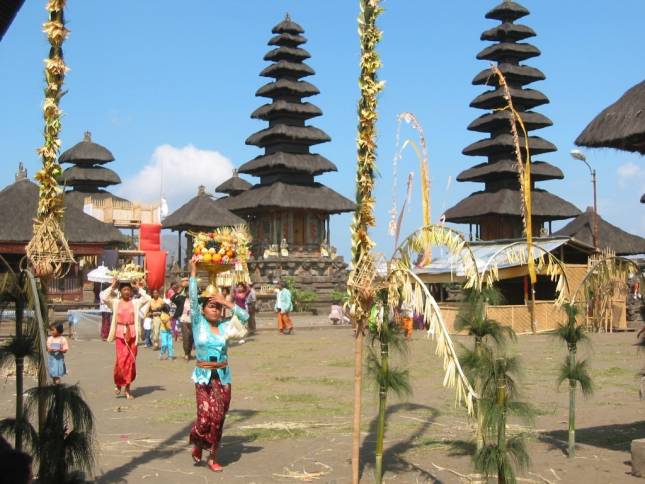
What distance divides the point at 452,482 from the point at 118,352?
6.96m

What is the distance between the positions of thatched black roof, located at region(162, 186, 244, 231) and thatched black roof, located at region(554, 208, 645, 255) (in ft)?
62.3

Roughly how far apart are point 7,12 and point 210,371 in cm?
458

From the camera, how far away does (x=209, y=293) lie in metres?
8.94

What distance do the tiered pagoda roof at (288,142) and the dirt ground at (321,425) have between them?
→ 2722 centimetres

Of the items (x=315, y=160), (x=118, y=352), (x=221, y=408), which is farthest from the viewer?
(x=315, y=160)

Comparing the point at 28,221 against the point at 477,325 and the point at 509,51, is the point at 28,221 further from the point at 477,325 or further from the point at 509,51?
the point at 509,51

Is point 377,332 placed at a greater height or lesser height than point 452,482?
greater

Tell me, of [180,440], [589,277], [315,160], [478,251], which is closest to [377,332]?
[589,277]

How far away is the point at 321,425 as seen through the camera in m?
10.2

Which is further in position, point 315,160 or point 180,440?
point 315,160

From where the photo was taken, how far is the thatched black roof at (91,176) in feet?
164

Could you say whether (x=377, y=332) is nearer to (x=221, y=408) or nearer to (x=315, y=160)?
(x=221, y=408)

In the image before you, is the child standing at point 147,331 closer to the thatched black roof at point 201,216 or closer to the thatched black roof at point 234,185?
the thatched black roof at point 201,216

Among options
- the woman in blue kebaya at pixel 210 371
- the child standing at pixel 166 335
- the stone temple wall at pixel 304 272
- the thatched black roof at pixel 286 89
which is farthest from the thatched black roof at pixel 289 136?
the woman in blue kebaya at pixel 210 371
